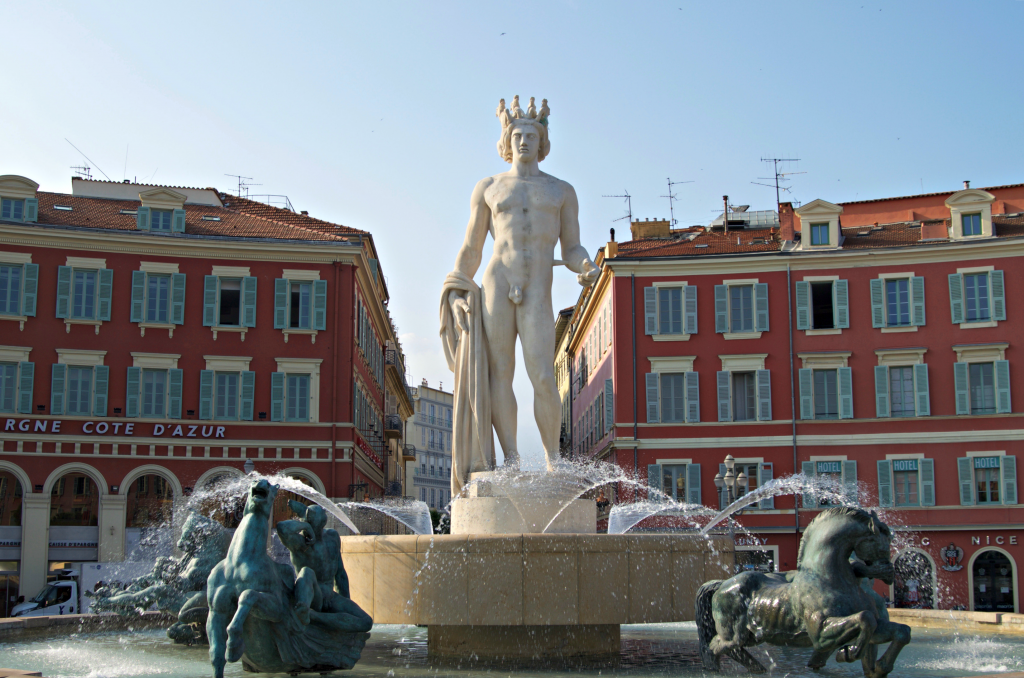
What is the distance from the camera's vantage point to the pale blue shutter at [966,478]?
1325 inches

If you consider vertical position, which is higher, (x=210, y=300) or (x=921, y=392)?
(x=210, y=300)

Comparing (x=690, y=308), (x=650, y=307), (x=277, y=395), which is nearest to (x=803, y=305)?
(x=690, y=308)

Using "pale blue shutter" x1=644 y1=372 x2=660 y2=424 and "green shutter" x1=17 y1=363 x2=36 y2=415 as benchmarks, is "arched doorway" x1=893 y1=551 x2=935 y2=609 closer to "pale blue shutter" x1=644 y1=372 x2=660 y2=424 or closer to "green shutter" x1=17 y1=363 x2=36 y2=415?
"pale blue shutter" x1=644 y1=372 x2=660 y2=424

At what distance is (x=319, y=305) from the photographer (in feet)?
117

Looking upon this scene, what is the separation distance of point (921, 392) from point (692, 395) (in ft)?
24.1

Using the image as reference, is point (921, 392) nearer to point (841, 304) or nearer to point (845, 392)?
point (845, 392)

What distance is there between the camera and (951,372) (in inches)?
1375

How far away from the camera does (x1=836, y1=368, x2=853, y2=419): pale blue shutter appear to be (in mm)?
35219

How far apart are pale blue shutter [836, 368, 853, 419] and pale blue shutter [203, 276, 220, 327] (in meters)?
20.6

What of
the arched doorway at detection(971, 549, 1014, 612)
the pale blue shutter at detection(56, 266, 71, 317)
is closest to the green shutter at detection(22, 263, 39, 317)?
the pale blue shutter at detection(56, 266, 71, 317)

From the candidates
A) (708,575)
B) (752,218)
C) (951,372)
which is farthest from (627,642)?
(752,218)

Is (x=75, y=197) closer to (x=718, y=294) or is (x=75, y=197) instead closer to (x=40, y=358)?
(x=40, y=358)

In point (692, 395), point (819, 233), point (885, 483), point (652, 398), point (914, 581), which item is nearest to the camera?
point (914, 581)

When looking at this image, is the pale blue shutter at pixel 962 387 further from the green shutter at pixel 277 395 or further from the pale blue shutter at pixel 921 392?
the green shutter at pixel 277 395
